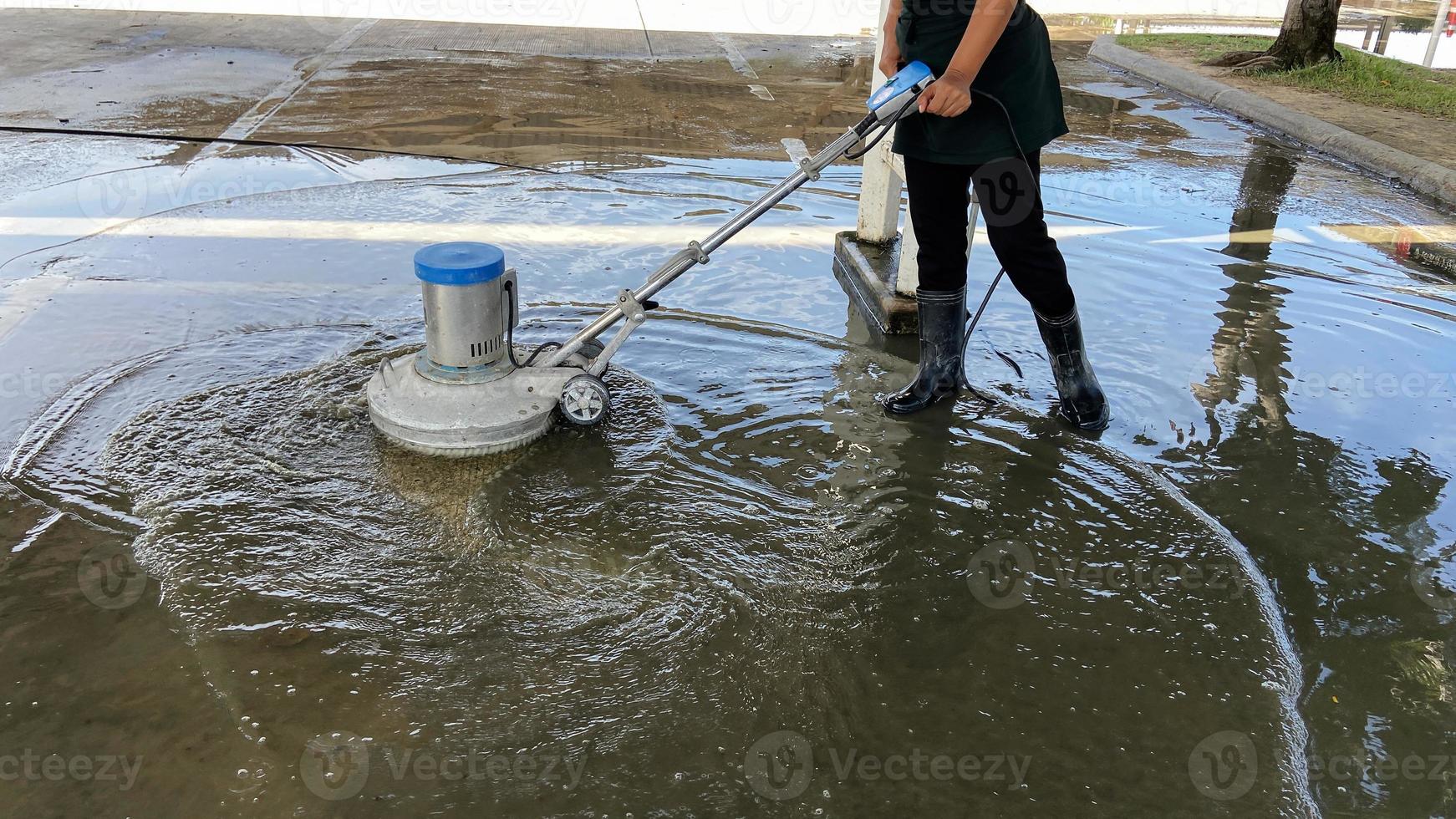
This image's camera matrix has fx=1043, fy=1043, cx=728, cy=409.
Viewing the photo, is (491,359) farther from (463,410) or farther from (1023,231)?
(1023,231)

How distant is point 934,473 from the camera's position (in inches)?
120

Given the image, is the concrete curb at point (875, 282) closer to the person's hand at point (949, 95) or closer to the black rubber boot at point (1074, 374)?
the black rubber boot at point (1074, 374)

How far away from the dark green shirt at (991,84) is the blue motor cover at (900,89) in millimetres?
157

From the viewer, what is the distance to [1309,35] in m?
10.0

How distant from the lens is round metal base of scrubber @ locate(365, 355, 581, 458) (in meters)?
2.94

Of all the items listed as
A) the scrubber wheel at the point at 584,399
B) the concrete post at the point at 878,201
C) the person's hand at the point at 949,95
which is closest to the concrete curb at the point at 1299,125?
the concrete post at the point at 878,201

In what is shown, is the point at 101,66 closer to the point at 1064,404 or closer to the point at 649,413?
the point at 649,413

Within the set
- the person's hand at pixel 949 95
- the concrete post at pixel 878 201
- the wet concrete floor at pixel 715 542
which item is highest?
the person's hand at pixel 949 95

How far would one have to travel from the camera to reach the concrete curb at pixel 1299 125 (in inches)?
249

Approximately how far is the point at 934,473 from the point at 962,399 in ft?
1.83

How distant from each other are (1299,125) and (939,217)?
19.4 feet

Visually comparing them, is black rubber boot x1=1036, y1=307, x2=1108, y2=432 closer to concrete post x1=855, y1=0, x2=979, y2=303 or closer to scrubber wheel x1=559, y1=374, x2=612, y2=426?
concrete post x1=855, y1=0, x2=979, y2=303

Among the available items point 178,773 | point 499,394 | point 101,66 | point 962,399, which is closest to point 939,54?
point 962,399

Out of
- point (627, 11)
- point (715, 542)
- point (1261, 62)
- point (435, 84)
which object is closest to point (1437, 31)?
point (1261, 62)
